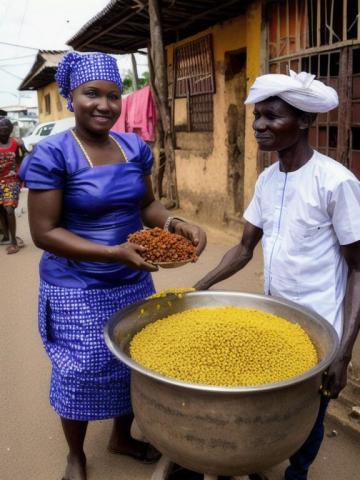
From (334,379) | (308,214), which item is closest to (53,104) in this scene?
(308,214)

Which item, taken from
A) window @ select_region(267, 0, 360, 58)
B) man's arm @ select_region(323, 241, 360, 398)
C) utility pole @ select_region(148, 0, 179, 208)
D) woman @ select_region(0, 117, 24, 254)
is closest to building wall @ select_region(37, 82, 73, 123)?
utility pole @ select_region(148, 0, 179, 208)

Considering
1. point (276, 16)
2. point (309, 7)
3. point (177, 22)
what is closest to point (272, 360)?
point (309, 7)

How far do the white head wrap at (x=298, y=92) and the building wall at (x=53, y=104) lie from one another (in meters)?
17.0

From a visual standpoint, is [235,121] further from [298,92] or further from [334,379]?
[334,379]

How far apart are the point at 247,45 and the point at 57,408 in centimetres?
527

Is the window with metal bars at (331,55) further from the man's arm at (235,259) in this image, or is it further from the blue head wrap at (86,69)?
the blue head wrap at (86,69)

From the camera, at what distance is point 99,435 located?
2.82 metres

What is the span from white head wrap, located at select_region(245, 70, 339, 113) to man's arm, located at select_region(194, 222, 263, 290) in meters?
0.61

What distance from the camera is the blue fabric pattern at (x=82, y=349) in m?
2.15

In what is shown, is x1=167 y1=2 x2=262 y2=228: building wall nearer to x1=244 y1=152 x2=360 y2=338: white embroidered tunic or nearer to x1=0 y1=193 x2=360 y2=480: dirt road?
x1=0 y1=193 x2=360 y2=480: dirt road

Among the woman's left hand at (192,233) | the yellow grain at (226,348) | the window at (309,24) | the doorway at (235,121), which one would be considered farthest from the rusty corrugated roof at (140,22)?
the yellow grain at (226,348)

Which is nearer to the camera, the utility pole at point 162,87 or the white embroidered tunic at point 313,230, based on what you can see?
the white embroidered tunic at point 313,230

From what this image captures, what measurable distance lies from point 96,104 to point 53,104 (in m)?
19.9

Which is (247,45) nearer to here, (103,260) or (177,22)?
(177,22)
